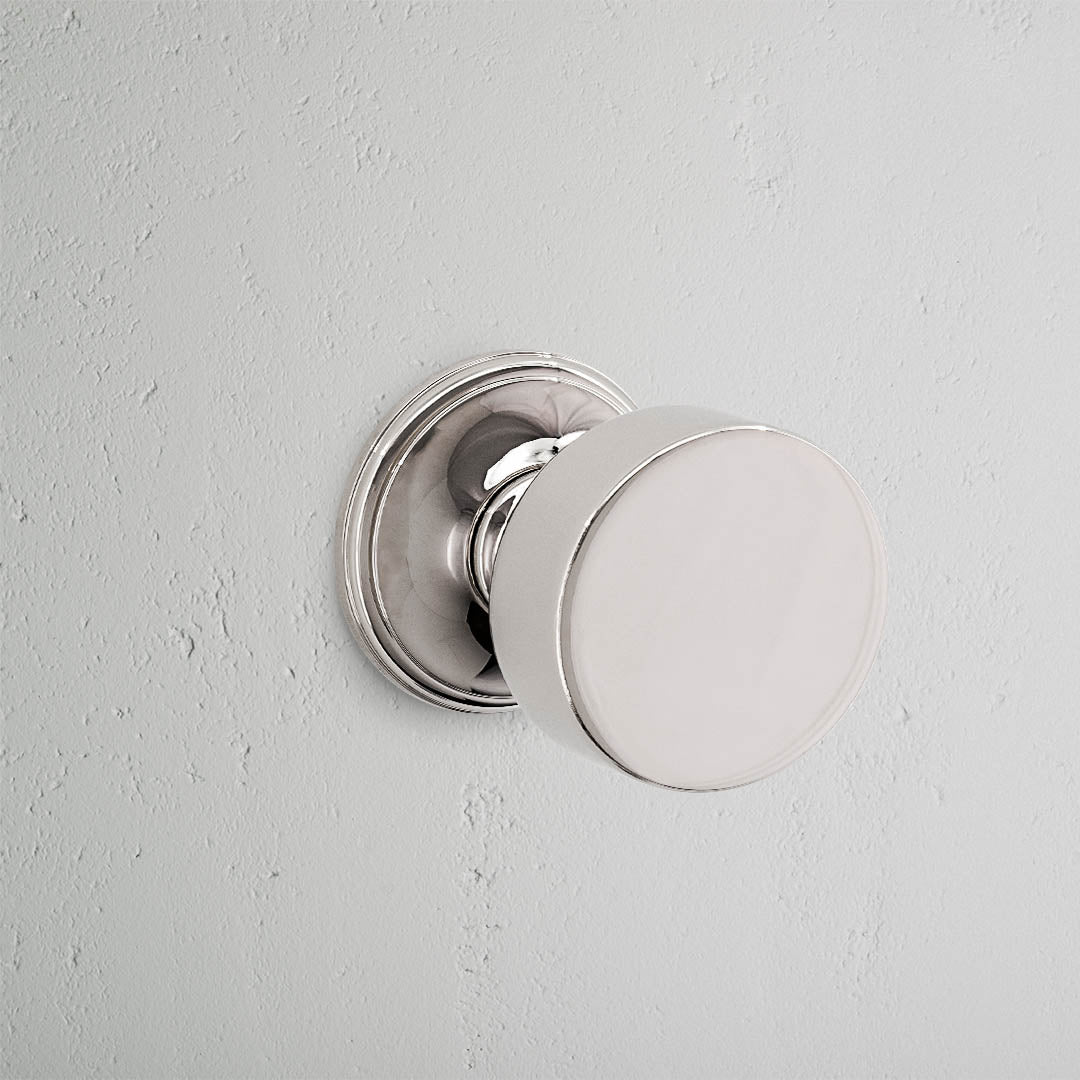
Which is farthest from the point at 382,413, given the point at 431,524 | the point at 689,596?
the point at 689,596

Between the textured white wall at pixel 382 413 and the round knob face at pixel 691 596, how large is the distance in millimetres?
133

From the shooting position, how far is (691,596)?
294 millimetres

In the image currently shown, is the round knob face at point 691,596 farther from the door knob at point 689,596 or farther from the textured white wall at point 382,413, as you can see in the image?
the textured white wall at point 382,413

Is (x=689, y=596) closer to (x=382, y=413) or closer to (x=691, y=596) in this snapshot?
(x=691, y=596)

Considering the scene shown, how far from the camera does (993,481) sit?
522 mm

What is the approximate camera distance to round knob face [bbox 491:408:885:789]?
0.94 feet

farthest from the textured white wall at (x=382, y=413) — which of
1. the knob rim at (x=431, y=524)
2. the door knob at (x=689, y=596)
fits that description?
the door knob at (x=689, y=596)

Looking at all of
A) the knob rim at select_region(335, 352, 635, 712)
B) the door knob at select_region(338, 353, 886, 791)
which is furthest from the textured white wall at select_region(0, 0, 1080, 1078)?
the door knob at select_region(338, 353, 886, 791)

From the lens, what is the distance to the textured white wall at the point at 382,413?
37cm

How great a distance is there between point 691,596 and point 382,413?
171mm

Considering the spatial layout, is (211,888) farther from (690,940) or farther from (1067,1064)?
(1067,1064)

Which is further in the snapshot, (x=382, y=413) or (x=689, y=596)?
(x=382, y=413)

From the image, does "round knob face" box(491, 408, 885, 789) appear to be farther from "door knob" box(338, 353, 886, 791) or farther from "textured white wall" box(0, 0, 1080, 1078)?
"textured white wall" box(0, 0, 1080, 1078)

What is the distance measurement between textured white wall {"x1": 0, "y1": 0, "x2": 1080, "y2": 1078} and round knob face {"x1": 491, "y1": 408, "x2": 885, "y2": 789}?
133mm
